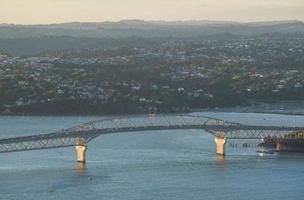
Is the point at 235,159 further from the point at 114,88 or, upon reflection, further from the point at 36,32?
the point at 36,32

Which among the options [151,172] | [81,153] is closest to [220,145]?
[81,153]

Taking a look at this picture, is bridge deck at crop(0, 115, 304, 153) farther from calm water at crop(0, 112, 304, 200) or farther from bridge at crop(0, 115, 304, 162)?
calm water at crop(0, 112, 304, 200)

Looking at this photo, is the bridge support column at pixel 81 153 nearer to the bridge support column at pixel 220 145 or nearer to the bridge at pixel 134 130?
the bridge at pixel 134 130

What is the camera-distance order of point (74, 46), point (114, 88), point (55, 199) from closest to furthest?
point (55, 199) → point (114, 88) → point (74, 46)

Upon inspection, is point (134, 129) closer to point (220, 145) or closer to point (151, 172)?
point (220, 145)

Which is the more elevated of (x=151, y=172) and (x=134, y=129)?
(x=134, y=129)

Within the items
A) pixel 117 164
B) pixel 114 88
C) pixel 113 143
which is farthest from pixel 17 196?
pixel 114 88

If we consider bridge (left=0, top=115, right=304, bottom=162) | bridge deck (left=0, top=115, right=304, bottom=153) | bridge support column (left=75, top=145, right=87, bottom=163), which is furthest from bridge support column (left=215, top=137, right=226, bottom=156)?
bridge support column (left=75, top=145, right=87, bottom=163)
